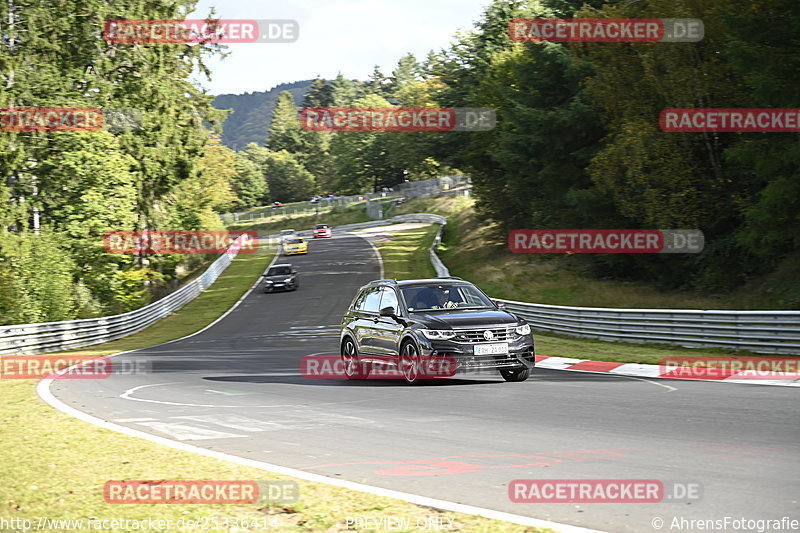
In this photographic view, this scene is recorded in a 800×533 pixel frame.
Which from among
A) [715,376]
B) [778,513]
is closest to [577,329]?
[715,376]

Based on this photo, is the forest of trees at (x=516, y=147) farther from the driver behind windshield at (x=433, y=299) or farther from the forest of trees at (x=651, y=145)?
the driver behind windshield at (x=433, y=299)

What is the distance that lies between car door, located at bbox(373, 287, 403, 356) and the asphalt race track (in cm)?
62

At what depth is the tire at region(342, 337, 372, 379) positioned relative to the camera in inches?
617

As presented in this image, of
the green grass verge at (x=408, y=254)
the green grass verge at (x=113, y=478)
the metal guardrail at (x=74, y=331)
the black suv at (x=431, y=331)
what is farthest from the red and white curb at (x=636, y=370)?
the green grass verge at (x=408, y=254)

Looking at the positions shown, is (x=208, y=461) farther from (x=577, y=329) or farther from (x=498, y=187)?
(x=498, y=187)

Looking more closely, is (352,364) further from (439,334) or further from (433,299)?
(439,334)

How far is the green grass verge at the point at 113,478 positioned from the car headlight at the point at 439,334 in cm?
504

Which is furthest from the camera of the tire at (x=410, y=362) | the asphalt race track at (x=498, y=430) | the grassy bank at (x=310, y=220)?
the grassy bank at (x=310, y=220)

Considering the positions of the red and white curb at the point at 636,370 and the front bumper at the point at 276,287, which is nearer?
the red and white curb at the point at 636,370

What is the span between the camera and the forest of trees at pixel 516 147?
27188mm

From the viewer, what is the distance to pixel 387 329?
14.6m

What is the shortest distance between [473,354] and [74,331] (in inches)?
839

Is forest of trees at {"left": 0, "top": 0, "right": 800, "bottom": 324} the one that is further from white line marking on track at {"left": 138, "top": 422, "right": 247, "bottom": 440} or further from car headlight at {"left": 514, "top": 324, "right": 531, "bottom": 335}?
white line marking on track at {"left": 138, "top": 422, "right": 247, "bottom": 440}

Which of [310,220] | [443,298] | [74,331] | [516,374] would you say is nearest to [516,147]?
[74,331]
